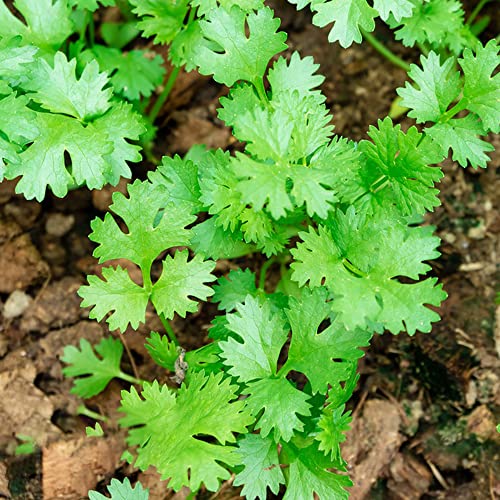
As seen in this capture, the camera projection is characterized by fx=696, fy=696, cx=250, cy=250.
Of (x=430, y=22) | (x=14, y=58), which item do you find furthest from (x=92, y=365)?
(x=430, y=22)

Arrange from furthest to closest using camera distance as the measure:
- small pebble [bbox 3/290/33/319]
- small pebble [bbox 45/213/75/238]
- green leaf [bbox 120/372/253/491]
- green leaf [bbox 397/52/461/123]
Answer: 1. small pebble [bbox 45/213/75/238]
2. small pebble [bbox 3/290/33/319]
3. green leaf [bbox 397/52/461/123]
4. green leaf [bbox 120/372/253/491]

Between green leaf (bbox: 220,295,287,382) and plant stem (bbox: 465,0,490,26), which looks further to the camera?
plant stem (bbox: 465,0,490,26)

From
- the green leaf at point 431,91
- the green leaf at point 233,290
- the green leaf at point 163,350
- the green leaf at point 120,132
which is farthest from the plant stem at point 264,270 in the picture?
the green leaf at point 431,91

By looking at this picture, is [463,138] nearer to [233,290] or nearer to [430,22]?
[430,22]

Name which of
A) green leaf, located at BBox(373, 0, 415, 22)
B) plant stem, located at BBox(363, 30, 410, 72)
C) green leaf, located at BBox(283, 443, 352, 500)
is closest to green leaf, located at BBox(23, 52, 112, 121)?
green leaf, located at BBox(373, 0, 415, 22)

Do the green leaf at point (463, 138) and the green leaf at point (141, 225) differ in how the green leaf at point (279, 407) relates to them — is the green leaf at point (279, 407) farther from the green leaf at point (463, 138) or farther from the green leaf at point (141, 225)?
the green leaf at point (463, 138)

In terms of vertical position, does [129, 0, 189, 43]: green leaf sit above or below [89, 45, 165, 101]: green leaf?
above

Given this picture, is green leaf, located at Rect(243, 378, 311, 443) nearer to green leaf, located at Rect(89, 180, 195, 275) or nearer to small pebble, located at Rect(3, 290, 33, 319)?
green leaf, located at Rect(89, 180, 195, 275)
